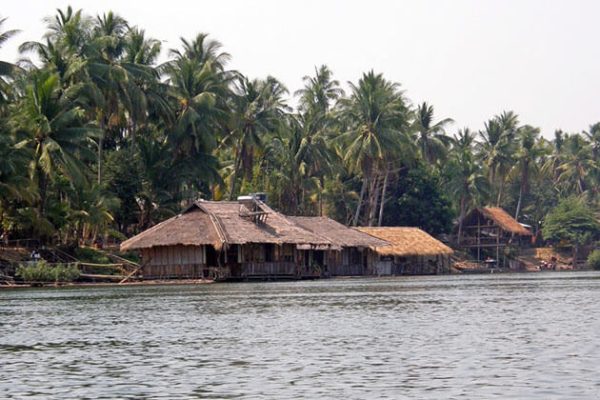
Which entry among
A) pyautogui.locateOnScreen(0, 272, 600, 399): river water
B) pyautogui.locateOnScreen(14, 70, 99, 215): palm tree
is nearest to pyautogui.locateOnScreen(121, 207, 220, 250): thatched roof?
pyautogui.locateOnScreen(14, 70, 99, 215): palm tree

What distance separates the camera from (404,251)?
64812 mm

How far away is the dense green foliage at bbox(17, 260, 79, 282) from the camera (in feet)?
151

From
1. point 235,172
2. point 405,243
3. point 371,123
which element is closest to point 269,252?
point 405,243

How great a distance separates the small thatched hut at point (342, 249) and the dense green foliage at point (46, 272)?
15.6 metres

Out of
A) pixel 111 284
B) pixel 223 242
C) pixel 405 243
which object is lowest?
pixel 111 284

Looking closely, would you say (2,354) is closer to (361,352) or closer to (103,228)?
(361,352)

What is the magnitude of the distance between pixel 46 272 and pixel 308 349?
3048 cm

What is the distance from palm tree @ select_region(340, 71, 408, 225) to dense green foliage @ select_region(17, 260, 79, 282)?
27417mm

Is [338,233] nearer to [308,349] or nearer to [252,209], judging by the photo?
[252,209]

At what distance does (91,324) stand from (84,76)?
96.5 ft

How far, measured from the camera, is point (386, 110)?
232 ft

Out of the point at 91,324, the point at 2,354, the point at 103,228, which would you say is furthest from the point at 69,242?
the point at 2,354

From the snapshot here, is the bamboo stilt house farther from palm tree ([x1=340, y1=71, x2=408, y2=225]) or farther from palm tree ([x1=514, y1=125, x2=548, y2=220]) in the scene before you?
palm tree ([x1=340, y1=71, x2=408, y2=225])

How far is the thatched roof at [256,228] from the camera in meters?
51.2
